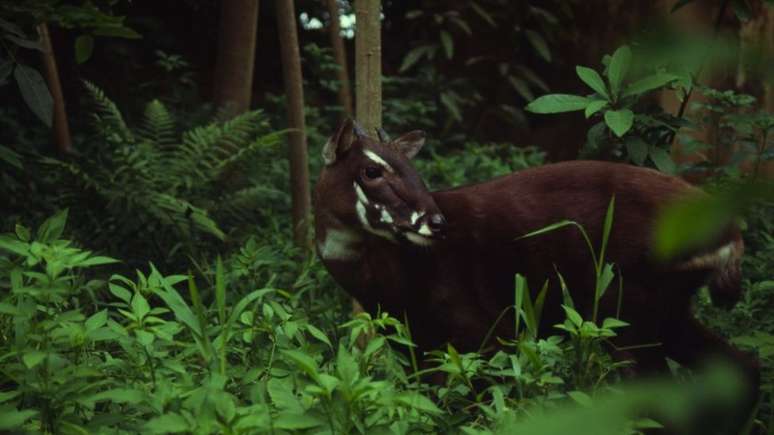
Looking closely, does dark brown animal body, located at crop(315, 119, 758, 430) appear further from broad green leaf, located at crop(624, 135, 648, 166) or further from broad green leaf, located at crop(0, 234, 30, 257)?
broad green leaf, located at crop(0, 234, 30, 257)

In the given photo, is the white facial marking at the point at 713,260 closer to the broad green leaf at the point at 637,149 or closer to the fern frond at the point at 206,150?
the broad green leaf at the point at 637,149

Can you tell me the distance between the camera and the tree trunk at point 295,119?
526cm

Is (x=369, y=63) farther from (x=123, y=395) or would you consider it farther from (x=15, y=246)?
(x=123, y=395)

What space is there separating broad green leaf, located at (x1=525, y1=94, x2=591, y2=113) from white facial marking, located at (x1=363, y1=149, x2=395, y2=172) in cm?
62

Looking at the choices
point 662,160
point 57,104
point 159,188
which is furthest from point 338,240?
point 57,104

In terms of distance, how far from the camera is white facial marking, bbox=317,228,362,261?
12.4 feet

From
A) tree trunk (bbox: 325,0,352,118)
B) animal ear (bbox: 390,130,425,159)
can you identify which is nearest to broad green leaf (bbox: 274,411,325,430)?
animal ear (bbox: 390,130,425,159)

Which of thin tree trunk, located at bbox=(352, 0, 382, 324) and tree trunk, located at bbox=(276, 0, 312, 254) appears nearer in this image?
thin tree trunk, located at bbox=(352, 0, 382, 324)

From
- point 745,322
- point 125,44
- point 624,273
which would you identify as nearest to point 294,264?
point 624,273

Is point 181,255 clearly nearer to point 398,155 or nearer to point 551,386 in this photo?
point 398,155

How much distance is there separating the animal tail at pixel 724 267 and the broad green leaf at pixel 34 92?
95.7 inches

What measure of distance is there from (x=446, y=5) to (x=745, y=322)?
18.9 ft

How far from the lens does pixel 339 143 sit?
3.85 metres

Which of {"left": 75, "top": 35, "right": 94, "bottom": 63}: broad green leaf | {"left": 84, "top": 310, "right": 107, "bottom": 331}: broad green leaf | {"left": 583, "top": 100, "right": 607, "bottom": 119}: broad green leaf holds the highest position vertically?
{"left": 75, "top": 35, "right": 94, "bottom": 63}: broad green leaf
